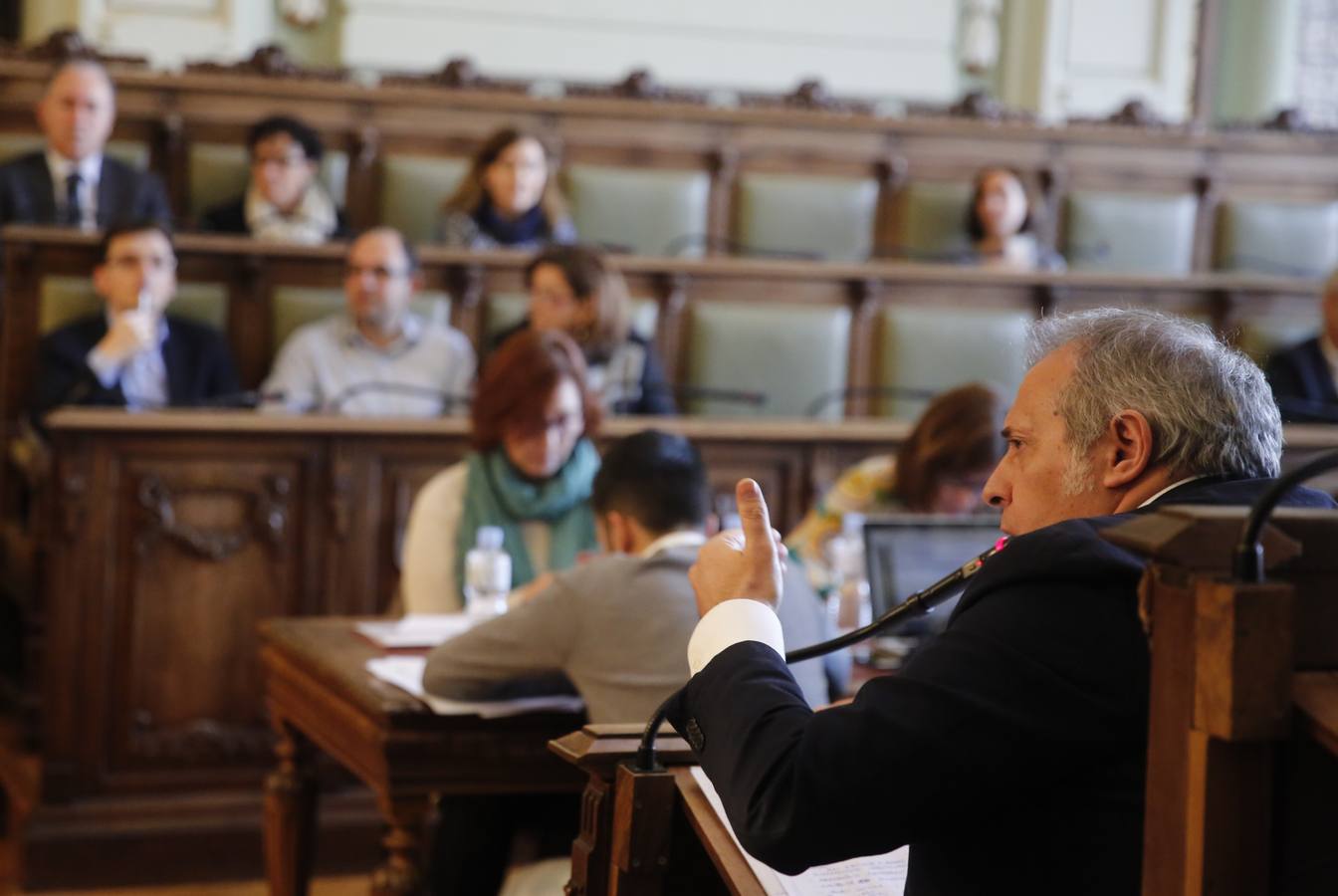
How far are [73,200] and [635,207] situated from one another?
1683 millimetres

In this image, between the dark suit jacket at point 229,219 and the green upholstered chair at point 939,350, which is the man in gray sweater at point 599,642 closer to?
the green upholstered chair at point 939,350

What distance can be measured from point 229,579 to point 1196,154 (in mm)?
3818

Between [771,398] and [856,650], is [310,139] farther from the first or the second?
[856,650]

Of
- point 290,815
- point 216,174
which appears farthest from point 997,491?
point 216,174

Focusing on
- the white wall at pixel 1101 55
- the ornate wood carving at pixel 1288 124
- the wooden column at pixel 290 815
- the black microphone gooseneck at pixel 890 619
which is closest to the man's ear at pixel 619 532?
the wooden column at pixel 290 815

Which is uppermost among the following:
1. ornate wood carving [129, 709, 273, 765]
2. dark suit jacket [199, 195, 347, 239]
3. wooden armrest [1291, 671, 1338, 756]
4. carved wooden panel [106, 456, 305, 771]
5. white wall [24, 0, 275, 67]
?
white wall [24, 0, 275, 67]

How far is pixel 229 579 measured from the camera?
3.36 metres

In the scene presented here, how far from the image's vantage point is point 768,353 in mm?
4668

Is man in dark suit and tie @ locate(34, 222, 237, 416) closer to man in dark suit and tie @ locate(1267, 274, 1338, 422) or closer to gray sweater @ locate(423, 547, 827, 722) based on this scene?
gray sweater @ locate(423, 547, 827, 722)

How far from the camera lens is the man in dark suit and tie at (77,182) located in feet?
15.6

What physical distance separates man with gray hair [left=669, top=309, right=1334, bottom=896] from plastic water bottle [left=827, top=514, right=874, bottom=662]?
4.54 feet

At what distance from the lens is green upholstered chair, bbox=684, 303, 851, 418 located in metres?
4.64

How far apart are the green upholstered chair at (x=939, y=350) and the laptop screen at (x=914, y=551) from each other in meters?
1.89

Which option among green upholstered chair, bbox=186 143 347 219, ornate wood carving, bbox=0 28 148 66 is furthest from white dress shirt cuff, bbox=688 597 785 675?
ornate wood carving, bbox=0 28 148 66
